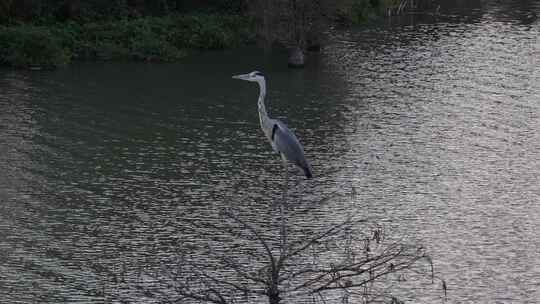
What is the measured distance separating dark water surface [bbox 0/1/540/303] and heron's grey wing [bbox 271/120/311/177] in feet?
17.8

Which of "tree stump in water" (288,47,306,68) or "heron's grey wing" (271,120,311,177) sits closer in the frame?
"heron's grey wing" (271,120,311,177)

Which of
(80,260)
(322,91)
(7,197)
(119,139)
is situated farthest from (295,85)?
(80,260)

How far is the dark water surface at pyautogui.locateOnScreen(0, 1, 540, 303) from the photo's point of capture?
24.0 meters

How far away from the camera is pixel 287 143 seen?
18.0 m

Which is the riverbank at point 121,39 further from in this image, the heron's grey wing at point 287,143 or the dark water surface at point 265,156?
the heron's grey wing at point 287,143

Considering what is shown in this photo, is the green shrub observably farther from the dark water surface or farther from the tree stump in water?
the tree stump in water

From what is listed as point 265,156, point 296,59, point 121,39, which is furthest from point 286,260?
point 121,39

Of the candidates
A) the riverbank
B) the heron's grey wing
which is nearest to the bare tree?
the heron's grey wing

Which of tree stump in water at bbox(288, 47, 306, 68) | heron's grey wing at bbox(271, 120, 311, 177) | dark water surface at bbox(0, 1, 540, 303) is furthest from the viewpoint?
tree stump in water at bbox(288, 47, 306, 68)

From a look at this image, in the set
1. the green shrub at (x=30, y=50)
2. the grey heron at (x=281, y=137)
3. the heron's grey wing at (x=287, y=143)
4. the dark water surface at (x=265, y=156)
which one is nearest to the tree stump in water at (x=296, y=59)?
the dark water surface at (x=265, y=156)

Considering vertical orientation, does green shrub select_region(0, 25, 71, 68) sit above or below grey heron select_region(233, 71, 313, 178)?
below

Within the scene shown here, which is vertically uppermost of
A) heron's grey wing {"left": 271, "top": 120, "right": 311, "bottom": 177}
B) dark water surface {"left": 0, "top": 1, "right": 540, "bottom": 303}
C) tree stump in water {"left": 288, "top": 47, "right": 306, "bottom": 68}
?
heron's grey wing {"left": 271, "top": 120, "right": 311, "bottom": 177}

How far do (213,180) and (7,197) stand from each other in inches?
248

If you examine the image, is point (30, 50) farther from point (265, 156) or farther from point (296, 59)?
point (265, 156)
